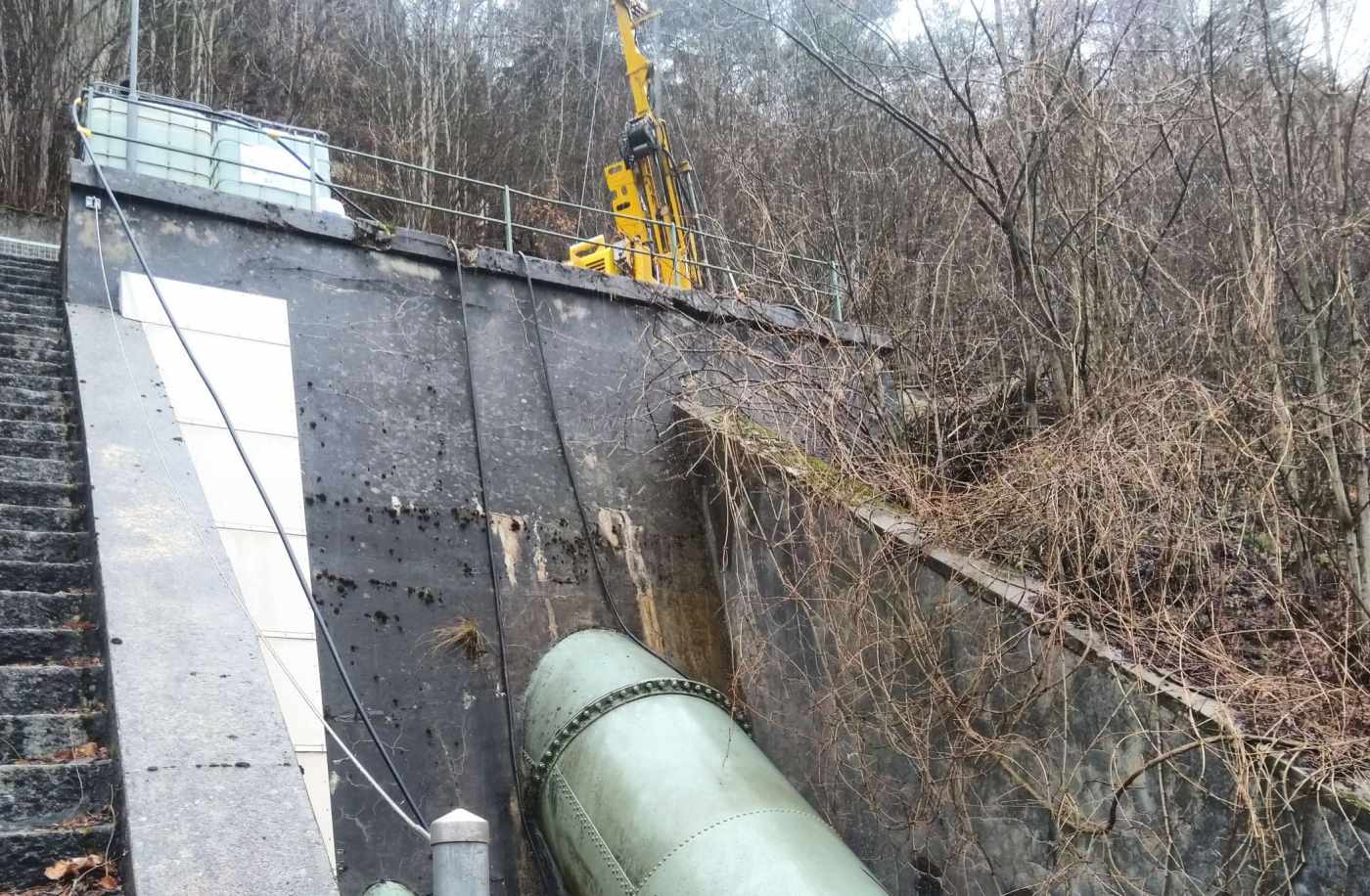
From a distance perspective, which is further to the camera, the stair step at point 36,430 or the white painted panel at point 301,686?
the white painted panel at point 301,686

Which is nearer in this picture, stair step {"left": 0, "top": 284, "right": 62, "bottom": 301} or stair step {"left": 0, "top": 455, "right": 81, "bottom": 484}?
stair step {"left": 0, "top": 455, "right": 81, "bottom": 484}

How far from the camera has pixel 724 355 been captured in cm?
750

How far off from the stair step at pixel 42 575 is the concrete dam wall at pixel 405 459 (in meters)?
0.52

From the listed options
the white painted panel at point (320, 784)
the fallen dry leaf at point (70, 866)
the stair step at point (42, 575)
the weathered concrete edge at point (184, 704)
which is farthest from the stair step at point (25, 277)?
the fallen dry leaf at point (70, 866)

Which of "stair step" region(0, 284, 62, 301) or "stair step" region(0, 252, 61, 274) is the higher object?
"stair step" region(0, 252, 61, 274)

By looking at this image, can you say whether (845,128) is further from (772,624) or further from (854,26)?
(772,624)

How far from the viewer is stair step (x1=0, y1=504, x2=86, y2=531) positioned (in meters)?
4.32

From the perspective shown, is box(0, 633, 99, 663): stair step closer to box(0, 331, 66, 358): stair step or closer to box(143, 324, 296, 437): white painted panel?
box(143, 324, 296, 437): white painted panel

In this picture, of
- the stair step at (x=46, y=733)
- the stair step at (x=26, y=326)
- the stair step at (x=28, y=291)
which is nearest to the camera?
the stair step at (x=46, y=733)

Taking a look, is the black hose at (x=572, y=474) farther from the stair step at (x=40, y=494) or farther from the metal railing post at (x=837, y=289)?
the stair step at (x=40, y=494)


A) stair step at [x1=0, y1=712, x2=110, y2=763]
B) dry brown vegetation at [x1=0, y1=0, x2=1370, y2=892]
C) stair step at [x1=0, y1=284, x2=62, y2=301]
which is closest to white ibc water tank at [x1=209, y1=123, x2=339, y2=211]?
stair step at [x1=0, y1=284, x2=62, y2=301]

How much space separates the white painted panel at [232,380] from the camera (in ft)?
19.1

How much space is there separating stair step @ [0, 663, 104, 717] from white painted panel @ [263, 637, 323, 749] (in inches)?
62.4

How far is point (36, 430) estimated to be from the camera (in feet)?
16.4
